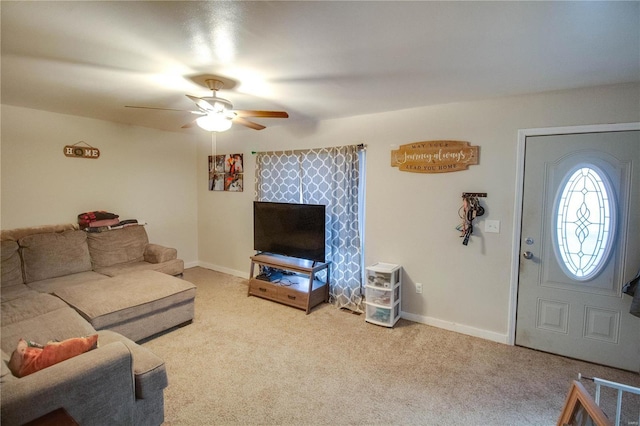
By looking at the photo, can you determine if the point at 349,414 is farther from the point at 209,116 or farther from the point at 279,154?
the point at 279,154

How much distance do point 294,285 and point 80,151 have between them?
10.7ft

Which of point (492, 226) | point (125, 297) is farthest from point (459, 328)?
point (125, 297)

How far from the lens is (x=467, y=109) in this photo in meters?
2.98

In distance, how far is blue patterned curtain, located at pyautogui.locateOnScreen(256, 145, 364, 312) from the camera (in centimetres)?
365

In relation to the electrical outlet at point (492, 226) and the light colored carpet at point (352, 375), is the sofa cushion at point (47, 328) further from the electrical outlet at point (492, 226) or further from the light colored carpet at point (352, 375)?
the electrical outlet at point (492, 226)

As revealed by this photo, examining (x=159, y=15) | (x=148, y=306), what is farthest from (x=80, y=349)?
(x=159, y=15)

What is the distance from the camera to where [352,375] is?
239 cm

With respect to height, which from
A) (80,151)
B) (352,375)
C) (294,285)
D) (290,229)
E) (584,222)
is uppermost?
(80,151)

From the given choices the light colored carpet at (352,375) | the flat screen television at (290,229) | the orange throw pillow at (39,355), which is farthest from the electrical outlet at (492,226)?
the orange throw pillow at (39,355)

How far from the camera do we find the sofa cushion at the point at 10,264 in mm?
3020

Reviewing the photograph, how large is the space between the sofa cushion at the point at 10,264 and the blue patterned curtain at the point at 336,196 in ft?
9.77

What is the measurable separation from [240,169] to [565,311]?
14.1 feet

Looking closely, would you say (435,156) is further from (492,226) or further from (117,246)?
(117,246)

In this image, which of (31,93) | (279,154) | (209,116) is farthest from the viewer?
(279,154)
